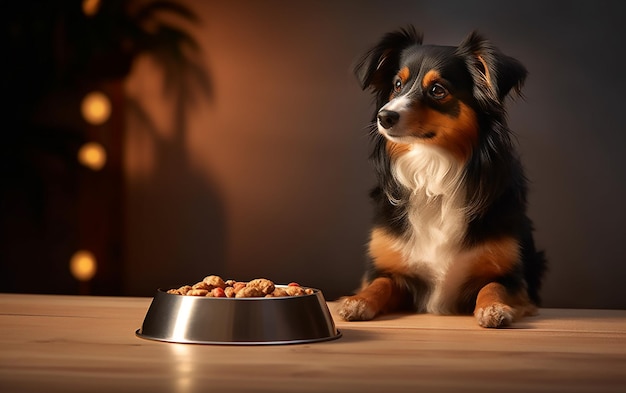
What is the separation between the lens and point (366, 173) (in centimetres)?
313

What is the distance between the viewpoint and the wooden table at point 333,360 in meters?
1.13

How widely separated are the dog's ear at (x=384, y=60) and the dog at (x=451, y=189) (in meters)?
0.05

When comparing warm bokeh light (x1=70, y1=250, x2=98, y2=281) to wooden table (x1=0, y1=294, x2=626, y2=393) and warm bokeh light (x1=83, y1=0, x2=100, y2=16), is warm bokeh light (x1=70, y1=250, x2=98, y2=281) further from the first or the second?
wooden table (x1=0, y1=294, x2=626, y2=393)

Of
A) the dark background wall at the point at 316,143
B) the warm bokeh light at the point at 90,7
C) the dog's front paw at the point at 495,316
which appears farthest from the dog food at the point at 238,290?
the warm bokeh light at the point at 90,7

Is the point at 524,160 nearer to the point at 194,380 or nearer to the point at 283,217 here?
the point at 283,217

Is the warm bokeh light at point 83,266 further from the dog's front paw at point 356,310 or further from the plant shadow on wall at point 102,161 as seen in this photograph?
the dog's front paw at point 356,310

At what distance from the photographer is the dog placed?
6.24 feet

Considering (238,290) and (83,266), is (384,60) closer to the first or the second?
(238,290)

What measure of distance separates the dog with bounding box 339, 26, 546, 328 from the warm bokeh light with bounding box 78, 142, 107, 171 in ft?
5.15

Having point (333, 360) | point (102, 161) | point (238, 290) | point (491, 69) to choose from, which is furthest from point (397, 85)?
point (102, 161)

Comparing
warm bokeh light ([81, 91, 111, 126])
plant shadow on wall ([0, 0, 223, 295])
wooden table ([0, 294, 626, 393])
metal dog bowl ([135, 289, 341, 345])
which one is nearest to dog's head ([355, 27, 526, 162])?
wooden table ([0, 294, 626, 393])

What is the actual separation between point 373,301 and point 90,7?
195 cm

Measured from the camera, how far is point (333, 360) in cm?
130

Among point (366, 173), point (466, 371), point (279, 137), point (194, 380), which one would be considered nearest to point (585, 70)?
point (366, 173)
